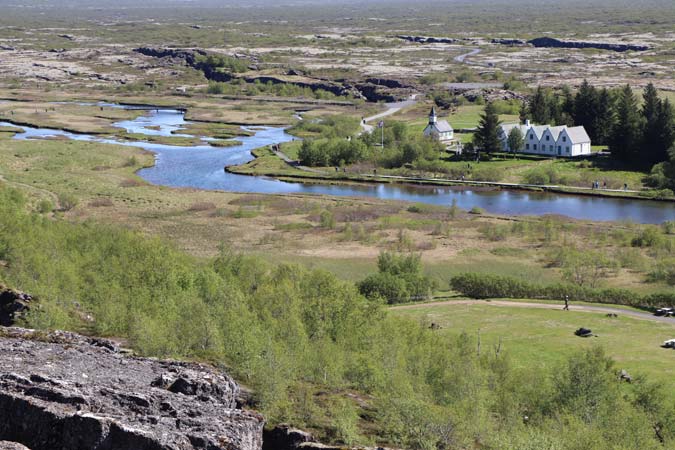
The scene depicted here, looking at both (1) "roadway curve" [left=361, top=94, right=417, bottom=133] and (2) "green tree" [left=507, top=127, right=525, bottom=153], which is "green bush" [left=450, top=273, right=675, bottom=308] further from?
(1) "roadway curve" [left=361, top=94, right=417, bottom=133]

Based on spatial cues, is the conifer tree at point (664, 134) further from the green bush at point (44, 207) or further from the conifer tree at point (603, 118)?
the green bush at point (44, 207)

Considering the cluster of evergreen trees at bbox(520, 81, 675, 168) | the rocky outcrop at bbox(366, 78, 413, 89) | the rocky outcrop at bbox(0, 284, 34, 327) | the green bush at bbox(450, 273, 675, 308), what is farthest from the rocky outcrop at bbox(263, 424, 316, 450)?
the rocky outcrop at bbox(366, 78, 413, 89)

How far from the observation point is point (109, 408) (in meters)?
19.7

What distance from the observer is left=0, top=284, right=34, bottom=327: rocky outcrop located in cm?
3444

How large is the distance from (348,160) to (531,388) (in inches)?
3352

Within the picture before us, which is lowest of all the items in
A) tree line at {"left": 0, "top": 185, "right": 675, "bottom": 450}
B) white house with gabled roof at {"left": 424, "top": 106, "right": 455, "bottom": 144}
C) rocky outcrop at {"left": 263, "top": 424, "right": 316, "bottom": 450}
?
white house with gabled roof at {"left": 424, "top": 106, "right": 455, "bottom": 144}

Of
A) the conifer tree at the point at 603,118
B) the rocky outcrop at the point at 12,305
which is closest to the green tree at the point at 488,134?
the conifer tree at the point at 603,118

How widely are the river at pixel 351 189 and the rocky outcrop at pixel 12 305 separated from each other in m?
62.3

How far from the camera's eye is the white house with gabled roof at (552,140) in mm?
113875

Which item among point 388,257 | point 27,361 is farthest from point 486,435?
point 388,257

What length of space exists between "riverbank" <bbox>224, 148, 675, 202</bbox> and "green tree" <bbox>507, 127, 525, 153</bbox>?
13733mm

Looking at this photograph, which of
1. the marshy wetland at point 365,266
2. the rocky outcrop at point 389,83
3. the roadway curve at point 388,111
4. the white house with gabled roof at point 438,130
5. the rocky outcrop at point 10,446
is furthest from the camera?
the rocky outcrop at point 389,83

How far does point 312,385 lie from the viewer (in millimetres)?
30469

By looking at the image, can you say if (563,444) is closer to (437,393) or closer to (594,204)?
(437,393)
